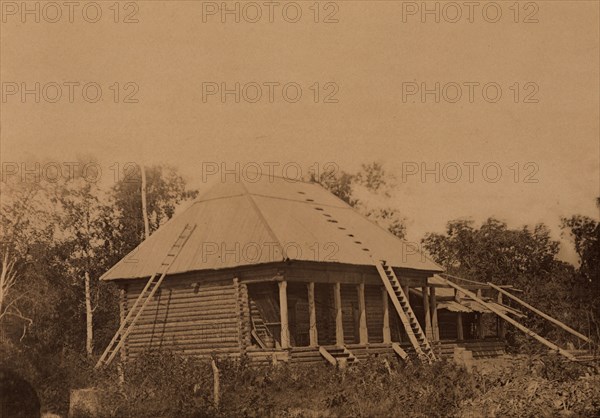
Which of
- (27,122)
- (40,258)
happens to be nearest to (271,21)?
(27,122)

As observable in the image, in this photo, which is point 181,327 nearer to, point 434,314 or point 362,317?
point 362,317

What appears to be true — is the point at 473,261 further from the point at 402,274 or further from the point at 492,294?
the point at 402,274

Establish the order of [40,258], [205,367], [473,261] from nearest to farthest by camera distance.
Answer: [205,367]
[40,258]
[473,261]

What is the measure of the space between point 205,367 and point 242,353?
391 cm

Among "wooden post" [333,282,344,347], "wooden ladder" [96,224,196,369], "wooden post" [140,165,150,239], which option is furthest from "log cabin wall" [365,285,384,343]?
"wooden post" [140,165,150,239]

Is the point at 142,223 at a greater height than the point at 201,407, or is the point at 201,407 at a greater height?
the point at 142,223

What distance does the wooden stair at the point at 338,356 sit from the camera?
71.1 ft

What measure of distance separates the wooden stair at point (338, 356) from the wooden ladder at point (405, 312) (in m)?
2.31

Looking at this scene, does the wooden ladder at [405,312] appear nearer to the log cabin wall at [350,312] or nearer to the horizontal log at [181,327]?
the log cabin wall at [350,312]

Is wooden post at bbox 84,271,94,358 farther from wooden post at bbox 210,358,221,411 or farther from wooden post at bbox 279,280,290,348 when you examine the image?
wooden post at bbox 210,358,221,411

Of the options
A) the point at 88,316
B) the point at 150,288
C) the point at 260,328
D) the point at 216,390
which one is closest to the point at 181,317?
the point at 150,288

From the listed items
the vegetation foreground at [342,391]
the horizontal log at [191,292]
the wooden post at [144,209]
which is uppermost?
the wooden post at [144,209]

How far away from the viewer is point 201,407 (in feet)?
50.4

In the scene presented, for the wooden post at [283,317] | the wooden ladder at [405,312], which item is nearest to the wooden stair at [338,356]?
the wooden post at [283,317]
